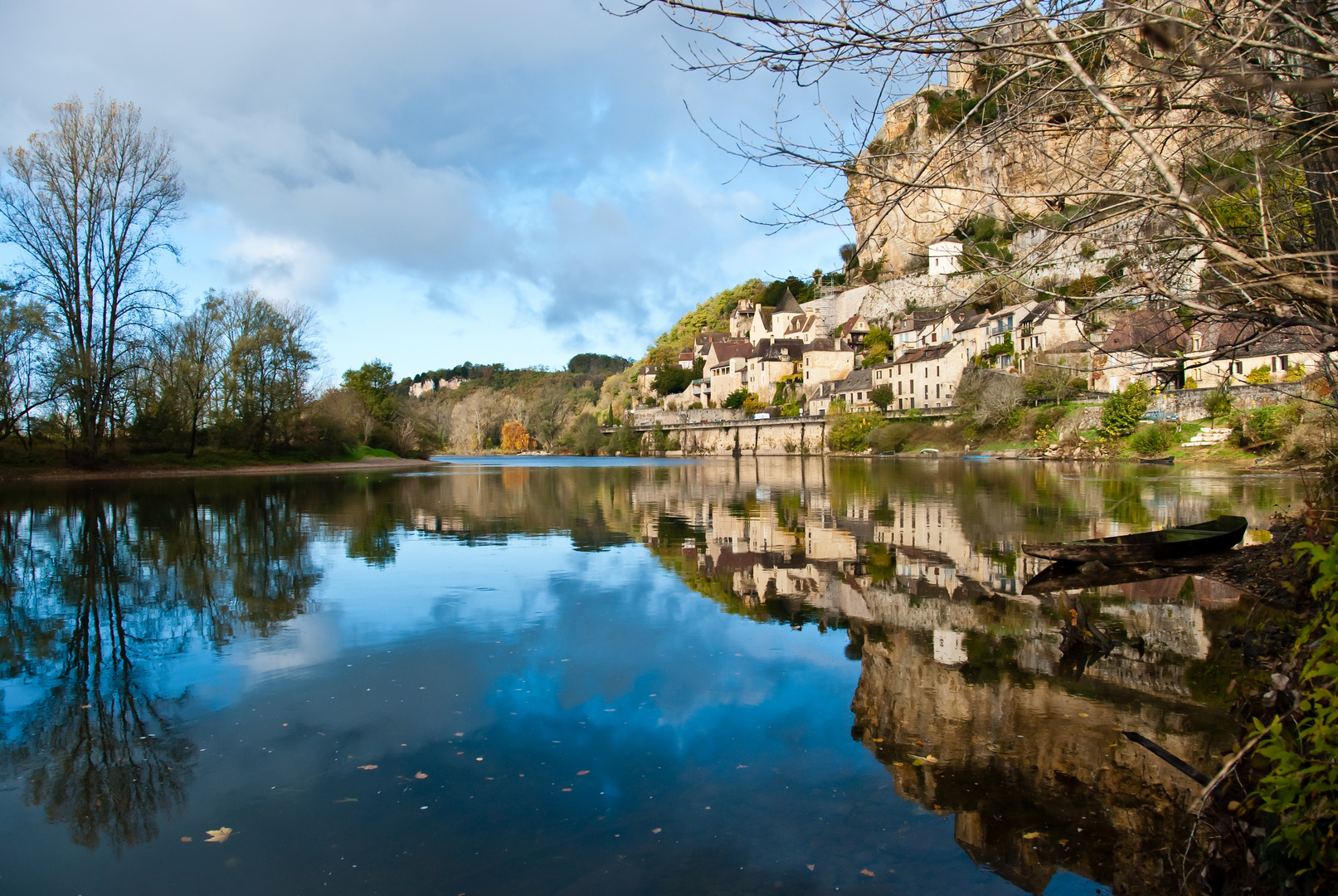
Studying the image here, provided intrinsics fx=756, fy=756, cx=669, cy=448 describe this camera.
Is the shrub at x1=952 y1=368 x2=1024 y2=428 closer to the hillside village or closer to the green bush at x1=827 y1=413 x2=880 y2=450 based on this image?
the hillside village

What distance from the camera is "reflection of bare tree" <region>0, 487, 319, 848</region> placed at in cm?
454

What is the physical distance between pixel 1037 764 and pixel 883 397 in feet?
223

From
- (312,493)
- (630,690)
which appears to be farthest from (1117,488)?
(312,493)

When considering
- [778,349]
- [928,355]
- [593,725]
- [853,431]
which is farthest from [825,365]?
[593,725]

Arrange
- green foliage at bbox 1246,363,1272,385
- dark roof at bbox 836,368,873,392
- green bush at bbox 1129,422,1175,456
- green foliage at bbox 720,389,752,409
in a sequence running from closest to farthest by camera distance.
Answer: green foliage at bbox 1246,363,1272,385, green bush at bbox 1129,422,1175,456, dark roof at bbox 836,368,873,392, green foliage at bbox 720,389,752,409

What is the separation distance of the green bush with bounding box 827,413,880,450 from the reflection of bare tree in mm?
54354

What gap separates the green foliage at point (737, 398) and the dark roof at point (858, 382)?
13749 mm

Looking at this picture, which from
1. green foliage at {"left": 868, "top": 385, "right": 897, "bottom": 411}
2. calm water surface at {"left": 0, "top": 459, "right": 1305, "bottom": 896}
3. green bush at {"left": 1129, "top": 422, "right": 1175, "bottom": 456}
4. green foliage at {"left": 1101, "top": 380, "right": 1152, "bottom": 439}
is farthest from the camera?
green foliage at {"left": 868, "top": 385, "right": 897, "bottom": 411}

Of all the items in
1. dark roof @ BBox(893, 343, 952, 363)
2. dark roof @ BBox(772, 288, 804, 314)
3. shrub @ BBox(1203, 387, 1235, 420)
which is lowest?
shrub @ BBox(1203, 387, 1235, 420)

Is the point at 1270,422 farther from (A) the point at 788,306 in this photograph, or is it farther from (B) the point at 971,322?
(A) the point at 788,306

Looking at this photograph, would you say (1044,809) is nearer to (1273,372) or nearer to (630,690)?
(630,690)

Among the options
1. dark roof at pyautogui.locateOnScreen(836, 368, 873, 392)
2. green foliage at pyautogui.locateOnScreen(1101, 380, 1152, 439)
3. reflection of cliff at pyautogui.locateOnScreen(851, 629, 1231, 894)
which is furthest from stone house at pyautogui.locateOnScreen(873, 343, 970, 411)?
reflection of cliff at pyautogui.locateOnScreen(851, 629, 1231, 894)

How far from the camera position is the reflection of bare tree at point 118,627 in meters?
4.54

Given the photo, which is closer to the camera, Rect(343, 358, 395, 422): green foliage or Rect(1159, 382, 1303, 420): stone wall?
Rect(1159, 382, 1303, 420): stone wall
